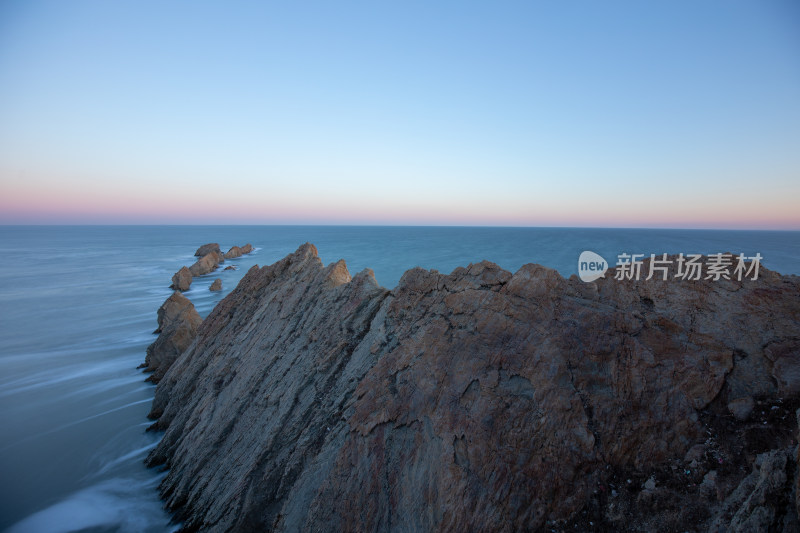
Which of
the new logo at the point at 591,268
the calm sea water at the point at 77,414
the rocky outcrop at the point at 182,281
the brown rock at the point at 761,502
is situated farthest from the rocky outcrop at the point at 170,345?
the rocky outcrop at the point at 182,281

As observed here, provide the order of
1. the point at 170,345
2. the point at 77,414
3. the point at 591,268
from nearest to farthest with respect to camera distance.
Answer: the point at 591,268 < the point at 77,414 < the point at 170,345

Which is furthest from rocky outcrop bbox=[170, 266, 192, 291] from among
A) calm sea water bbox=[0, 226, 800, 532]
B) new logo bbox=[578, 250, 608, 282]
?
new logo bbox=[578, 250, 608, 282]

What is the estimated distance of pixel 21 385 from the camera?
74.2ft

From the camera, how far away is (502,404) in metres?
7.48

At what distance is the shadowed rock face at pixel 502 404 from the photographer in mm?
6758

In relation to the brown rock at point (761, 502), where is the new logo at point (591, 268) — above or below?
above

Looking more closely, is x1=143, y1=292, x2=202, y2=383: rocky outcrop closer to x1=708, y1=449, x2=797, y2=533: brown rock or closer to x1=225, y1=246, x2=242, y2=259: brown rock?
x1=708, y1=449, x2=797, y2=533: brown rock

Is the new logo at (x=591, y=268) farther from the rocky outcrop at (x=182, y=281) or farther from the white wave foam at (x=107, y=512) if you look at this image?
the rocky outcrop at (x=182, y=281)

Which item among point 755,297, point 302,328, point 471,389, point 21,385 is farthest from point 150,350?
point 755,297

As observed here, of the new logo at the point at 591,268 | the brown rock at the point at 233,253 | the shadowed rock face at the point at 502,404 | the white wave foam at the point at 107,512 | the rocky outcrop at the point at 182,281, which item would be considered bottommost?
the white wave foam at the point at 107,512

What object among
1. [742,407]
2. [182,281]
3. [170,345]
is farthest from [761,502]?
[182,281]

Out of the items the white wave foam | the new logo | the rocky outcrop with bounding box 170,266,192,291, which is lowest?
the white wave foam

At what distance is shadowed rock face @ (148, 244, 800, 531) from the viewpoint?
266 inches

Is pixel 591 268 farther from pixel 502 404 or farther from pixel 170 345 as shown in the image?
pixel 170 345
